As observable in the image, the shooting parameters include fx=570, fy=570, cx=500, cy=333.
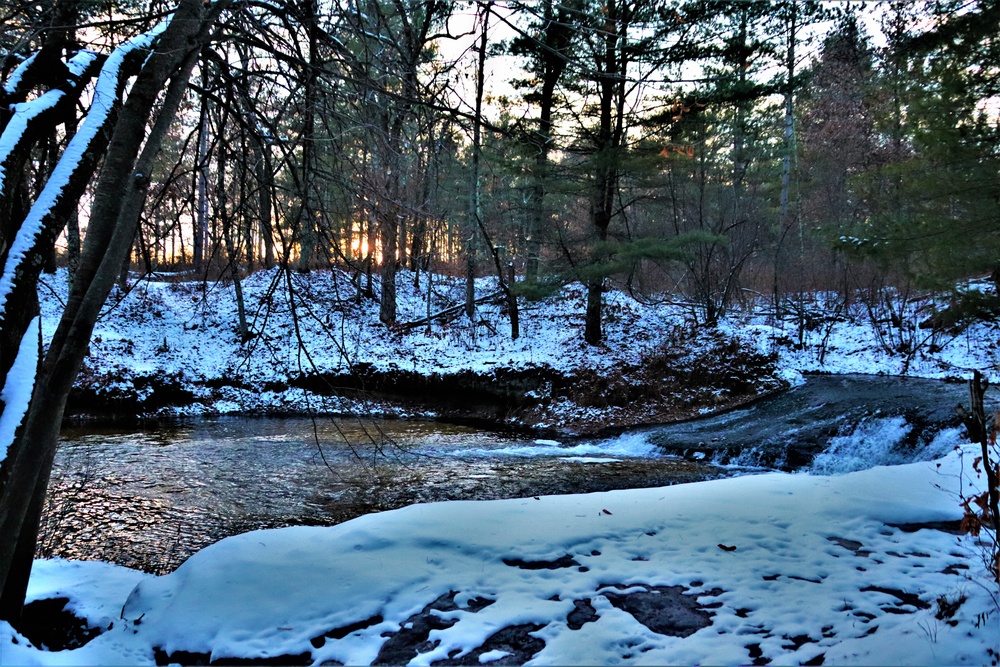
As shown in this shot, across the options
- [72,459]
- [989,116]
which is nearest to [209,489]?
[72,459]

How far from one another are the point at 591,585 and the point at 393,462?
6.00 m

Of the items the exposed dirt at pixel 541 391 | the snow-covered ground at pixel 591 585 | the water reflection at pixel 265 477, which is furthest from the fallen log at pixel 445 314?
the snow-covered ground at pixel 591 585

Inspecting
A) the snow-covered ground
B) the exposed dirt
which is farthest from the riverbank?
the snow-covered ground

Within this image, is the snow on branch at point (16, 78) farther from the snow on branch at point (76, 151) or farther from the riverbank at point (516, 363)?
the riverbank at point (516, 363)

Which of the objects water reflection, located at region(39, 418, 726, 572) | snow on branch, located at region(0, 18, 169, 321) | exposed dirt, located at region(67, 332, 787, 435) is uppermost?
snow on branch, located at region(0, 18, 169, 321)

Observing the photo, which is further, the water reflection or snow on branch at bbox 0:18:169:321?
the water reflection

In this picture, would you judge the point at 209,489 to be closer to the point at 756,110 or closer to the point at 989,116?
the point at 989,116

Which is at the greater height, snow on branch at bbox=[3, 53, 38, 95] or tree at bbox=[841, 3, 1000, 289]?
tree at bbox=[841, 3, 1000, 289]

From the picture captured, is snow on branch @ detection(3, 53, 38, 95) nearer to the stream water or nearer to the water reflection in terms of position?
the water reflection

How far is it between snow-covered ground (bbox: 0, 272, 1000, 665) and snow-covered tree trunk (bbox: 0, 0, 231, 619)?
62cm

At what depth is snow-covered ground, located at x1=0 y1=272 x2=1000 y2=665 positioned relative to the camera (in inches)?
107

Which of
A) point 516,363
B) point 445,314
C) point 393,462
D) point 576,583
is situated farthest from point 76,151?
point 445,314

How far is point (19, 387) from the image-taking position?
2.87 m

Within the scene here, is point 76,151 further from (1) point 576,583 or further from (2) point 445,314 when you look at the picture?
(2) point 445,314
